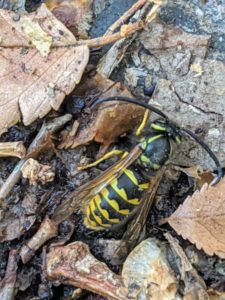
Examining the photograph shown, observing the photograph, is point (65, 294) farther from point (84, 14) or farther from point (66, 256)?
point (84, 14)

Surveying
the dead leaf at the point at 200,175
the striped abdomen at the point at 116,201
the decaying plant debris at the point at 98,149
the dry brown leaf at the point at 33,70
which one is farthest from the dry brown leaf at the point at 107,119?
the dead leaf at the point at 200,175

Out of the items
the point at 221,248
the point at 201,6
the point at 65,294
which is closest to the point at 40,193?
the point at 65,294

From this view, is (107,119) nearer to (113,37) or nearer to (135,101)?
(135,101)

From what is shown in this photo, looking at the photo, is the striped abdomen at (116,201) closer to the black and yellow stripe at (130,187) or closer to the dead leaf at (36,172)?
the black and yellow stripe at (130,187)

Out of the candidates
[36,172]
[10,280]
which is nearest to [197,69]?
[36,172]

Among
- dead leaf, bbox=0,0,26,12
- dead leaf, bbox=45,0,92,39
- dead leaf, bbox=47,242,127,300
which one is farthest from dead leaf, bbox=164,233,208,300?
dead leaf, bbox=0,0,26,12
